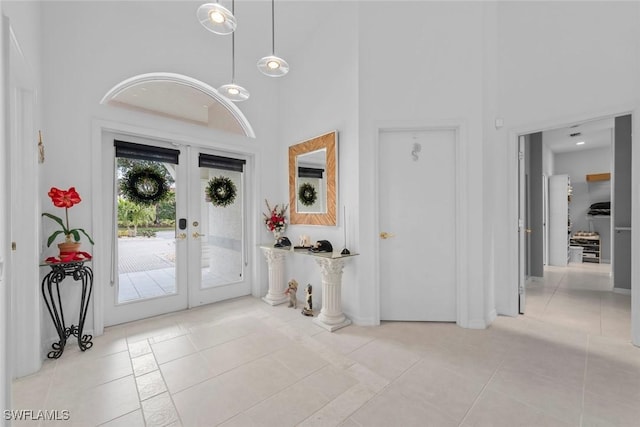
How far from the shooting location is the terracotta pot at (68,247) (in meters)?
2.42

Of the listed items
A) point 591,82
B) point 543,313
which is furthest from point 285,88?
point 543,313

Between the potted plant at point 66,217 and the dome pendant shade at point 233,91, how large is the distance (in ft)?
5.21

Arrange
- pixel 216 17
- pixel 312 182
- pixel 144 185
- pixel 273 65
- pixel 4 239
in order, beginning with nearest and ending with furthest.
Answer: pixel 4 239, pixel 216 17, pixel 273 65, pixel 144 185, pixel 312 182

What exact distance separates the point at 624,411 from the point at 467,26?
138 inches

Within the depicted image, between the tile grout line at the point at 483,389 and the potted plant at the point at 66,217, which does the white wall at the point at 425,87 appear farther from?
the potted plant at the point at 66,217

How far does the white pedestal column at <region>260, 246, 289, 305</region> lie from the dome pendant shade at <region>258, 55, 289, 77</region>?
2.24 meters

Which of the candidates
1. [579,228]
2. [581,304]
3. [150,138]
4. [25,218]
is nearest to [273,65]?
[150,138]

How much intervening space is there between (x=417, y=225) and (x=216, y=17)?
8.75 ft

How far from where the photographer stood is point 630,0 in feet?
8.05

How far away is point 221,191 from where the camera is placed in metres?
3.82

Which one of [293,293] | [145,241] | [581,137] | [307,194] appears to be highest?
[581,137]

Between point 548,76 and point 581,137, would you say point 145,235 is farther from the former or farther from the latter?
point 581,137

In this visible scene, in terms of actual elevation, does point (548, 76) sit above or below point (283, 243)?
above

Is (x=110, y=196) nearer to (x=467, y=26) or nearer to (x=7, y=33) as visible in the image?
(x=7, y=33)
